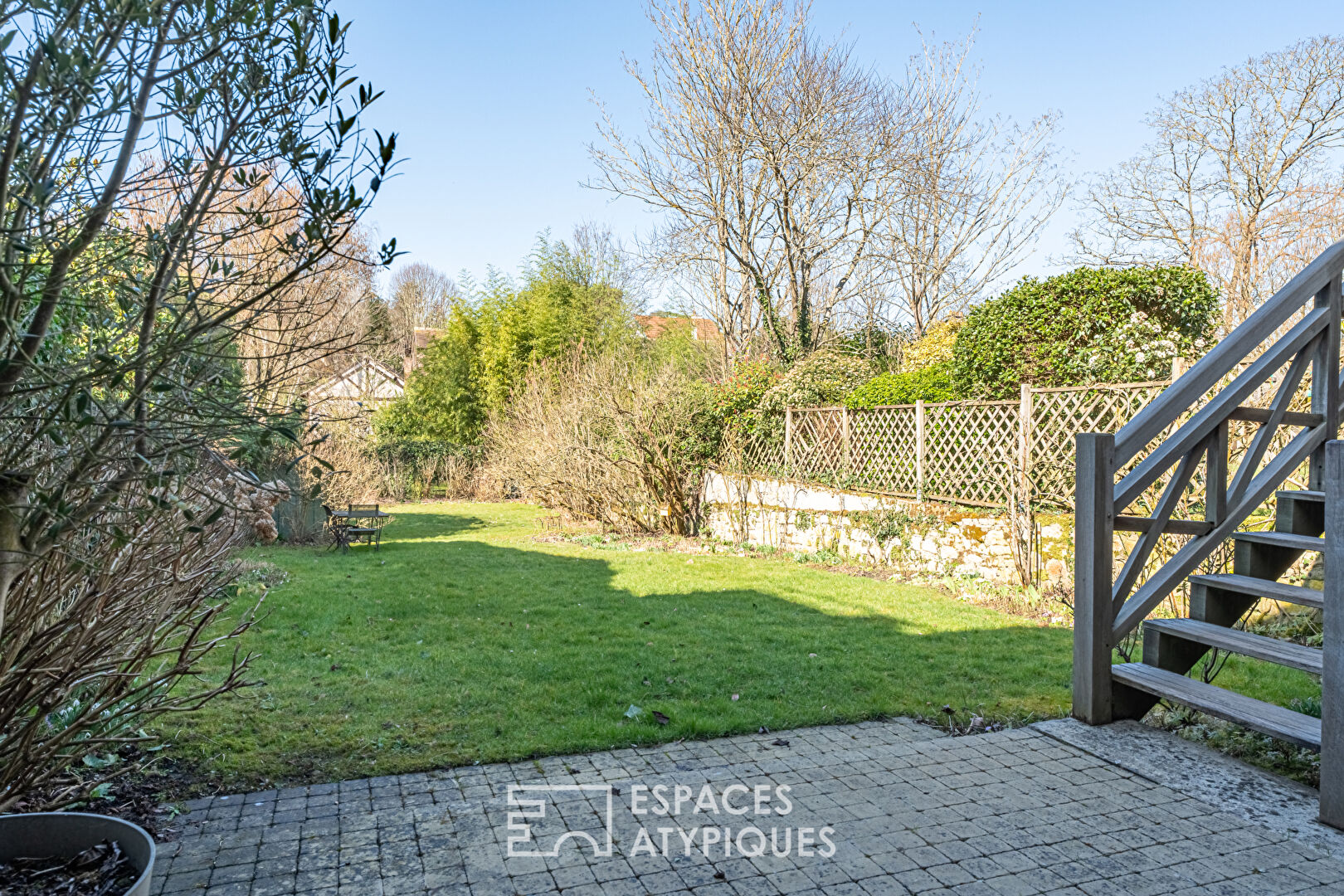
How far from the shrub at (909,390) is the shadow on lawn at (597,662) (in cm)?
287

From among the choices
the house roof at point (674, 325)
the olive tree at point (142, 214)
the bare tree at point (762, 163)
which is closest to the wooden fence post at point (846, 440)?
the bare tree at point (762, 163)

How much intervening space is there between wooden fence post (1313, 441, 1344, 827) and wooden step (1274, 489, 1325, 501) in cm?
142

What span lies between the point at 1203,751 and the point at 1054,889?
1522 millimetres

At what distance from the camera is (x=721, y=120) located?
15375mm

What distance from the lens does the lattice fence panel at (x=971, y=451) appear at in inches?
336

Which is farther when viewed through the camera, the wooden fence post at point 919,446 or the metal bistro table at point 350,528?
the metal bistro table at point 350,528

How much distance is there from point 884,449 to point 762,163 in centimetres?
741

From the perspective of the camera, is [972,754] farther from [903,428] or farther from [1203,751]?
[903,428]

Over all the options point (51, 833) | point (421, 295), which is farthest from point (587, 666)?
point (421, 295)

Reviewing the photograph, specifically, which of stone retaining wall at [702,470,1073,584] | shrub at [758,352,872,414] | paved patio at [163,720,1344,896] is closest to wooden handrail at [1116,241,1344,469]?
paved patio at [163,720,1344,896]

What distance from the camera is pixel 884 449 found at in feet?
33.8

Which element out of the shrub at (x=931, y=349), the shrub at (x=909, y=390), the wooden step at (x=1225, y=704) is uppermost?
the shrub at (x=931, y=349)

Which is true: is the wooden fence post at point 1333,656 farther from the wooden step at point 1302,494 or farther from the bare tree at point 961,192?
the bare tree at point 961,192

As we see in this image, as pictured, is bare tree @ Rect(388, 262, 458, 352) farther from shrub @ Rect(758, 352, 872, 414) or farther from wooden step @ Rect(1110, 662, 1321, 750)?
wooden step @ Rect(1110, 662, 1321, 750)
